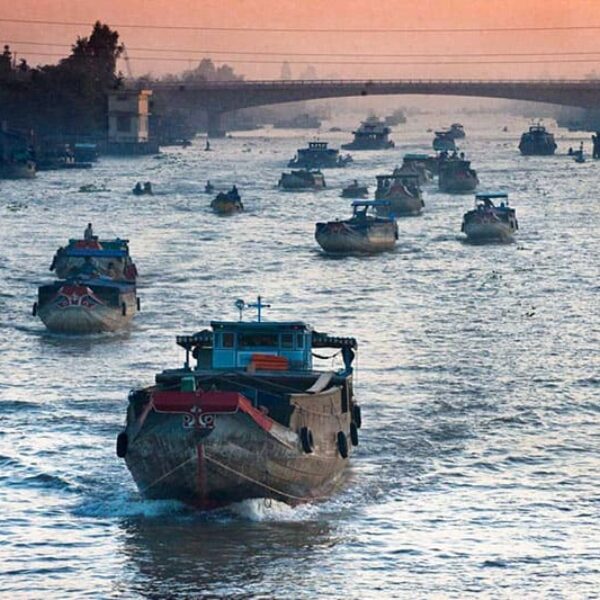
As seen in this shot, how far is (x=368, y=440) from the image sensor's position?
2053 inches

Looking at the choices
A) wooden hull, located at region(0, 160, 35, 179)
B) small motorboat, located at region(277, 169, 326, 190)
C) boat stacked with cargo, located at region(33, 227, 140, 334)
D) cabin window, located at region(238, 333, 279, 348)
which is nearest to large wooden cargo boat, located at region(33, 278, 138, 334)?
boat stacked with cargo, located at region(33, 227, 140, 334)

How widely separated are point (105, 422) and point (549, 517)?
1535 cm

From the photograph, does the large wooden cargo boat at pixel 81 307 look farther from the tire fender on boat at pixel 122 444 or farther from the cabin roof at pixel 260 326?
the tire fender on boat at pixel 122 444

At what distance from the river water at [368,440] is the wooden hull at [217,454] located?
1.84 feet

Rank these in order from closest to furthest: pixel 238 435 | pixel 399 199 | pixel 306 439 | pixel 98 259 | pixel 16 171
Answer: pixel 238 435 < pixel 306 439 < pixel 98 259 < pixel 399 199 < pixel 16 171

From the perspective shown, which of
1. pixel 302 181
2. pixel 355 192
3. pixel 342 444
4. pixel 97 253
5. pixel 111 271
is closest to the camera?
pixel 342 444

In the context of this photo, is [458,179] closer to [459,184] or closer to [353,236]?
[459,184]

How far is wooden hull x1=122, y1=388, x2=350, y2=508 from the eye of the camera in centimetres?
4106

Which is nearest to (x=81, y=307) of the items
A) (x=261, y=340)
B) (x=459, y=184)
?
(x=261, y=340)

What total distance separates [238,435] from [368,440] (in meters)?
11.4

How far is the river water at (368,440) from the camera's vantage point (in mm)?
39250

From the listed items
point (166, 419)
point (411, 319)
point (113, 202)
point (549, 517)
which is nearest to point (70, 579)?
point (166, 419)

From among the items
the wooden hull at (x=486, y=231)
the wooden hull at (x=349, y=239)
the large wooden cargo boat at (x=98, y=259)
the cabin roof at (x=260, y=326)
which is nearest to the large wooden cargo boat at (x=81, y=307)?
the large wooden cargo boat at (x=98, y=259)

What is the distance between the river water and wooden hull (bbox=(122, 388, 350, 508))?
0.56m
